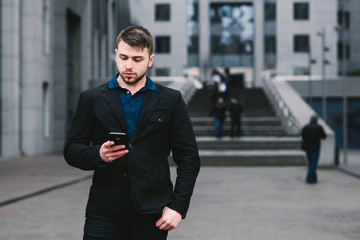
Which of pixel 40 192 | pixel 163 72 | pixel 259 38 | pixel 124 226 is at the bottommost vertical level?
pixel 40 192

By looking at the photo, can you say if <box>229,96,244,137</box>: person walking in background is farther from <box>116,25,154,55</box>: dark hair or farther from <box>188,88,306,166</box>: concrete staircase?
<box>116,25,154,55</box>: dark hair

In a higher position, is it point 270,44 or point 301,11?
point 301,11

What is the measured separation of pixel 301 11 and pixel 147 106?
59.1 m

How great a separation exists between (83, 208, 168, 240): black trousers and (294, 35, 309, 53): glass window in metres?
58.2

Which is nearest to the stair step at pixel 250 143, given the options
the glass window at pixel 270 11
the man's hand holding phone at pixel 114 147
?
the man's hand holding phone at pixel 114 147

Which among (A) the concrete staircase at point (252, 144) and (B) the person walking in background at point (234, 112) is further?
(B) the person walking in background at point (234, 112)

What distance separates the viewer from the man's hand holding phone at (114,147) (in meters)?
2.97

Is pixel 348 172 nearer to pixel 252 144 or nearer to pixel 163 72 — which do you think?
pixel 252 144

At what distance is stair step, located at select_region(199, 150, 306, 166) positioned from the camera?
71.2ft

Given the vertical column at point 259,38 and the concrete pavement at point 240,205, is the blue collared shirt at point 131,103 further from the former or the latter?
the vertical column at point 259,38

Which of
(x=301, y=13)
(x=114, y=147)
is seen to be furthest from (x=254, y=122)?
(x=301, y=13)

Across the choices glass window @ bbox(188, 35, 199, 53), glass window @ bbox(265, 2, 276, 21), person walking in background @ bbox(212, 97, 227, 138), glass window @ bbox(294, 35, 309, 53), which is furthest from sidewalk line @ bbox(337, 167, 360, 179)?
glass window @ bbox(188, 35, 199, 53)

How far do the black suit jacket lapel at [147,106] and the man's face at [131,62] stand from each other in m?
0.10

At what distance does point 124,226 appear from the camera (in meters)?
3.19
